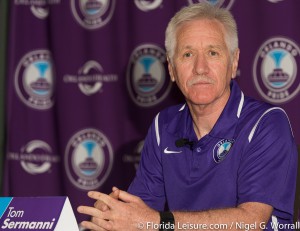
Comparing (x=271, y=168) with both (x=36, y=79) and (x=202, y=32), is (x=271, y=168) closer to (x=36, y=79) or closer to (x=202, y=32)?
(x=202, y=32)

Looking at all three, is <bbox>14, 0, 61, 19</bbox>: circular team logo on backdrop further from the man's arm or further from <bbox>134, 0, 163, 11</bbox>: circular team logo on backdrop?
the man's arm

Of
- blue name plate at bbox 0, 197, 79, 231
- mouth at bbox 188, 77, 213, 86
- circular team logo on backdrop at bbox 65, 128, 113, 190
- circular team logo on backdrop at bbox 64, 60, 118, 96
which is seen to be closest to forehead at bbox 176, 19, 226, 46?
mouth at bbox 188, 77, 213, 86

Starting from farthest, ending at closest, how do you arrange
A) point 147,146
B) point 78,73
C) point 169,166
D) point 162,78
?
point 78,73 → point 162,78 → point 147,146 → point 169,166

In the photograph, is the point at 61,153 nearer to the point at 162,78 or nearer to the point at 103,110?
the point at 103,110

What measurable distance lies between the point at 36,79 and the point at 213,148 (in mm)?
1869

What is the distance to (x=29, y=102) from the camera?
10.8 ft

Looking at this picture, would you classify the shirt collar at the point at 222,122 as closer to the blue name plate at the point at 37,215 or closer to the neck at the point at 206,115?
the neck at the point at 206,115

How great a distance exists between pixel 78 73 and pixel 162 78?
0.58 m

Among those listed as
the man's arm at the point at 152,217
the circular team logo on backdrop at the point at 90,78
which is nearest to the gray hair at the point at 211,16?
the man's arm at the point at 152,217

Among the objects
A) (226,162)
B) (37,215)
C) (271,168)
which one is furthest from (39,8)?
(37,215)

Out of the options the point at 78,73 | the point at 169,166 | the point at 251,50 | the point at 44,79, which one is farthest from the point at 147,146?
the point at 44,79

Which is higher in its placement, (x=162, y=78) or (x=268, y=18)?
(x=268, y=18)

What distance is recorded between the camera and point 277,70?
8.32 feet

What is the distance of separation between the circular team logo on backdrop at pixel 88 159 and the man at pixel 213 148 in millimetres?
1134
